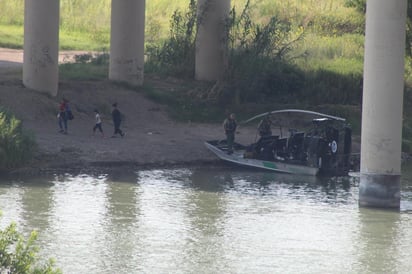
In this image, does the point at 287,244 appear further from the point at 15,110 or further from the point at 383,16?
the point at 15,110

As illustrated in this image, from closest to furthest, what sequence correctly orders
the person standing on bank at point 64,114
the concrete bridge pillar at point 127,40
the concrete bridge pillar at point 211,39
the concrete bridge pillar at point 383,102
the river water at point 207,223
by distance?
the river water at point 207,223 < the concrete bridge pillar at point 383,102 < the person standing on bank at point 64,114 < the concrete bridge pillar at point 127,40 < the concrete bridge pillar at point 211,39

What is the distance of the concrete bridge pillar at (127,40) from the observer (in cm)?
3903

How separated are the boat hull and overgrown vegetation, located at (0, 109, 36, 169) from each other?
561 centimetres

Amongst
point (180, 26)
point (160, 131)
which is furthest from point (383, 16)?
point (180, 26)

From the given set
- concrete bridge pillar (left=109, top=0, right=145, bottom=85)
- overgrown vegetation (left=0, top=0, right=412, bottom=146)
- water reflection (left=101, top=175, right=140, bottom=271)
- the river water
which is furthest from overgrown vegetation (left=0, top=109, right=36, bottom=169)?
concrete bridge pillar (left=109, top=0, right=145, bottom=85)

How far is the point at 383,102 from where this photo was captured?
24.1 m

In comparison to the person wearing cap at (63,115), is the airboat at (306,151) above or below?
below

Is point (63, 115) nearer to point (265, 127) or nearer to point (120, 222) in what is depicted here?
point (265, 127)

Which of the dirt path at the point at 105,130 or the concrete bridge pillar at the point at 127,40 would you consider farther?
the concrete bridge pillar at the point at 127,40

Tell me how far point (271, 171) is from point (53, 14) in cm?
1017

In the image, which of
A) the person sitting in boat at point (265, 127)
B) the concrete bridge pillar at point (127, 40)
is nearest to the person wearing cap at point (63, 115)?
the person sitting in boat at point (265, 127)

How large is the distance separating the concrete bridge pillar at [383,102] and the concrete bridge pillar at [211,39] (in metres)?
16.2

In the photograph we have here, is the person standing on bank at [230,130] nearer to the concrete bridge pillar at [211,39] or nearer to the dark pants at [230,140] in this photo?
the dark pants at [230,140]

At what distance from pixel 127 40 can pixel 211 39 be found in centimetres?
374
